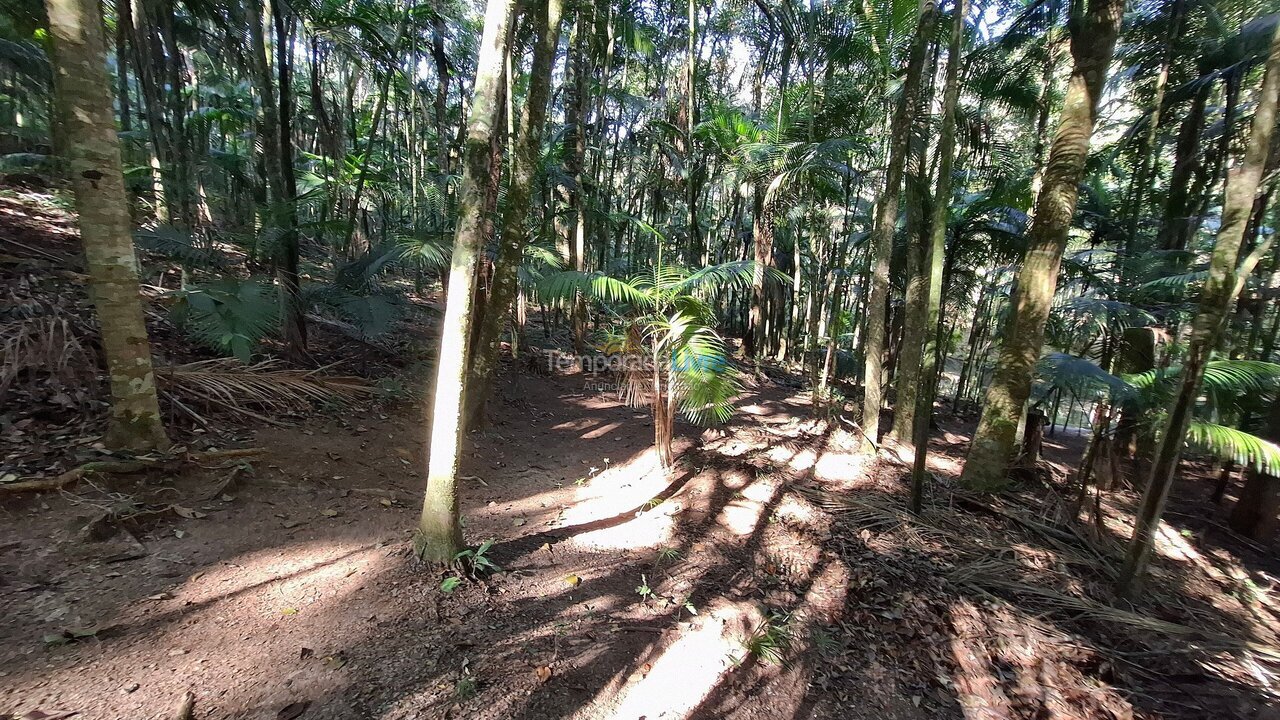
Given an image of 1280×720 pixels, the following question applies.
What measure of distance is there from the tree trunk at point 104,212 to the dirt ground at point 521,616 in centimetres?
57

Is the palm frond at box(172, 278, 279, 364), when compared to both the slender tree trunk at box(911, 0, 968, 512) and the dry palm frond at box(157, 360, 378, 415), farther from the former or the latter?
the slender tree trunk at box(911, 0, 968, 512)

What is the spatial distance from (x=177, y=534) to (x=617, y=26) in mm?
11436

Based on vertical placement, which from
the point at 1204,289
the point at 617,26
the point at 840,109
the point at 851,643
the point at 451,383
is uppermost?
the point at 617,26

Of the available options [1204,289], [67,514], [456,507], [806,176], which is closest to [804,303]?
[806,176]

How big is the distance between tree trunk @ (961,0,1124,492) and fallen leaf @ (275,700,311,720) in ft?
20.6

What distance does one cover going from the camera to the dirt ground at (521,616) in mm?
2605

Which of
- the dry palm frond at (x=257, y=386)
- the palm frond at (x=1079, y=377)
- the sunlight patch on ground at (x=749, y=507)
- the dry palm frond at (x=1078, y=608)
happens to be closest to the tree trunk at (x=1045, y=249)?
the palm frond at (x=1079, y=377)

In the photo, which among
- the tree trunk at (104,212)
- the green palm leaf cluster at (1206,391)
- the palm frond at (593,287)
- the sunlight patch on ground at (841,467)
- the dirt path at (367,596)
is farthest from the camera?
the sunlight patch on ground at (841,467)

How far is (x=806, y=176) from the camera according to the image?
8.30 meters

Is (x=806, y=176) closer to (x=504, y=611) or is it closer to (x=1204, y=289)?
(x=1204, y=289)

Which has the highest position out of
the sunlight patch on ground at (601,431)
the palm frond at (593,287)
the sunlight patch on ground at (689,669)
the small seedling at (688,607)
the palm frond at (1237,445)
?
the palm frond at (593,287)

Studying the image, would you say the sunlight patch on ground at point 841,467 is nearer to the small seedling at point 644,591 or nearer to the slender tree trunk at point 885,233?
the slender tree trunk at point 885,233

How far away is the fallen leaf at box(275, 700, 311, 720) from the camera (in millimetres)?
2393

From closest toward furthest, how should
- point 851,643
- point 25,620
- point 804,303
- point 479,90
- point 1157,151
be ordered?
point 25,620, point 479,90, point 851,643, point 1157,151, point 804,303
